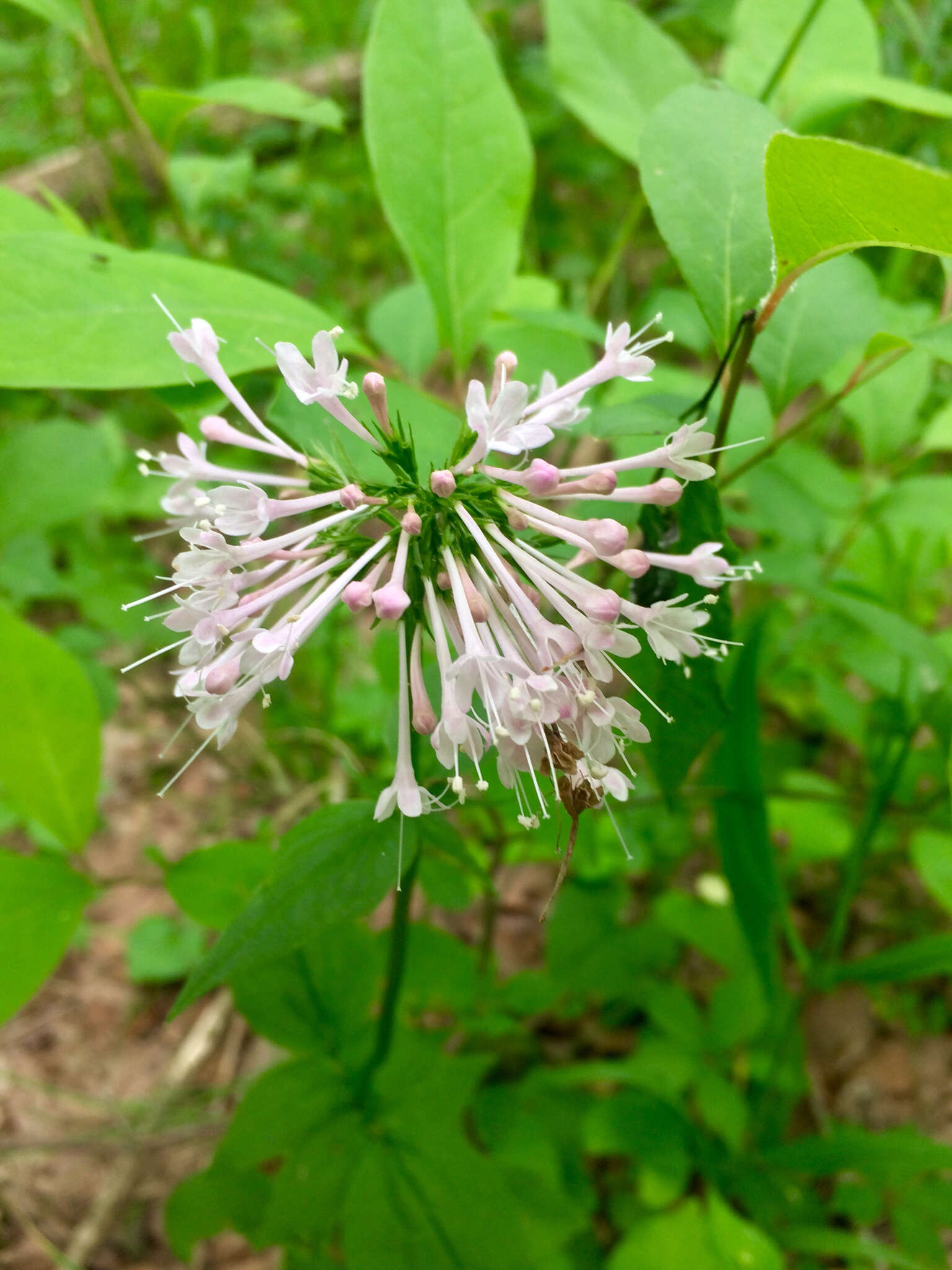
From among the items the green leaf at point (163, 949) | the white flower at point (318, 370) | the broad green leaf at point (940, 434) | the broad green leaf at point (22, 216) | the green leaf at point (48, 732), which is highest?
the broad green leaf at point (22, 216)

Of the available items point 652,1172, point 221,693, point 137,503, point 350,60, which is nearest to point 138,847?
point 137,503

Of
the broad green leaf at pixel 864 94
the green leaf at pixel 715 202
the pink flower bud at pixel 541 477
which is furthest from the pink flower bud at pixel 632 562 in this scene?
the broad green leaf at pixel 864 94

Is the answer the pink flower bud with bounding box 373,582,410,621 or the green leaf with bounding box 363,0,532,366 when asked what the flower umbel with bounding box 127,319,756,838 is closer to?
the pink flower bud with bounding box 373,582,410,621

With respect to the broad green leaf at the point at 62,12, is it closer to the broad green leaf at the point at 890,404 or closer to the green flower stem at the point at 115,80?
the green flower stem at the point at 115,80

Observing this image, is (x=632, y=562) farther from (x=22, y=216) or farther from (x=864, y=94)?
(x=864, y=94)

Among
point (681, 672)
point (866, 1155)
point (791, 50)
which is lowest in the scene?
point (866, 1155)

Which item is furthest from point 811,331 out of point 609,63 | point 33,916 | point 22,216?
point 33,916
